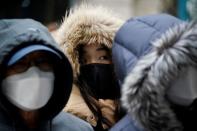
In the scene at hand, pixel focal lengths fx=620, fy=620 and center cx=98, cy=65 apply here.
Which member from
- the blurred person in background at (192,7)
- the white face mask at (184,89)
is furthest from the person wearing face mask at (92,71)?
the blurred person in background at (192,7)

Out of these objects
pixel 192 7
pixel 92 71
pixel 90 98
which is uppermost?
pixel 92 71

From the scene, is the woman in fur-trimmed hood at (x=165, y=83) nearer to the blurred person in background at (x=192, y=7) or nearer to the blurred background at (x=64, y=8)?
the blurred background at (x=64, y=8)

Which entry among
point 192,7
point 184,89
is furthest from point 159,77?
point 192,7

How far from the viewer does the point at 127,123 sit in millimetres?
2627

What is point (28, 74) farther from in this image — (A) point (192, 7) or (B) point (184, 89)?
(A) point (192, 7)

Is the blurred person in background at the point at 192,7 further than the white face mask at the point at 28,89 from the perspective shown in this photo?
Yes

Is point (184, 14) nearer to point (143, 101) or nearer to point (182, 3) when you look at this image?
point (182, 3)

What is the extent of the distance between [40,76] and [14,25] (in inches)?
10.0

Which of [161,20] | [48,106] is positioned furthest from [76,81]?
[161,20]

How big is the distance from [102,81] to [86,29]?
12.0 inches

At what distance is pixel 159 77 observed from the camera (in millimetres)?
2400

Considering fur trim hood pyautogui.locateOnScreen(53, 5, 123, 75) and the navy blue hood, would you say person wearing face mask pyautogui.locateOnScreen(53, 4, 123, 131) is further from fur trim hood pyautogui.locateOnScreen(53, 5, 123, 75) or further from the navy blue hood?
the navy blue hood

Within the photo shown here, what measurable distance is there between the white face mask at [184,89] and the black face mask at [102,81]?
580 mm

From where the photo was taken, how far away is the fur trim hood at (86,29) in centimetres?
312
